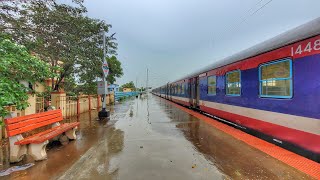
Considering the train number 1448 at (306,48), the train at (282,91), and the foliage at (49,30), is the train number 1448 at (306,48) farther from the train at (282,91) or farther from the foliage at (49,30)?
the foliage at (49,30)

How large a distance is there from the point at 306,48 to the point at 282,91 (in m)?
1.25

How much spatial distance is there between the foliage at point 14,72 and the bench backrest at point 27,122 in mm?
447

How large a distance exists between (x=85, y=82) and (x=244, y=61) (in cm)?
1097

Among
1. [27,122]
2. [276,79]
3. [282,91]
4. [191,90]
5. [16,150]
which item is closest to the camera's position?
[16,150]

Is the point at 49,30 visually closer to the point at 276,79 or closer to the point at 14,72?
the point at 14,72

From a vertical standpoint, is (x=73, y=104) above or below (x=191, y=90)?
below

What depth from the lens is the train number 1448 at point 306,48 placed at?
444 cm

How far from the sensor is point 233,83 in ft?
28.5

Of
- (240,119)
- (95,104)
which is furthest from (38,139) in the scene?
(95,104)

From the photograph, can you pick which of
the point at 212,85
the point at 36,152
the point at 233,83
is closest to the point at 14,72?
the point at 36,152

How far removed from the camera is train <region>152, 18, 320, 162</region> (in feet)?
14.9

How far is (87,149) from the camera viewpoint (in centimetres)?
573

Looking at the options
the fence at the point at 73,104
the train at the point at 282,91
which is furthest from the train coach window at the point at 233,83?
the fence at the point at 73,104

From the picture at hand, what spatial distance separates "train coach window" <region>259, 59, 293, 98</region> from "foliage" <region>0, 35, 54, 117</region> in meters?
5.87
